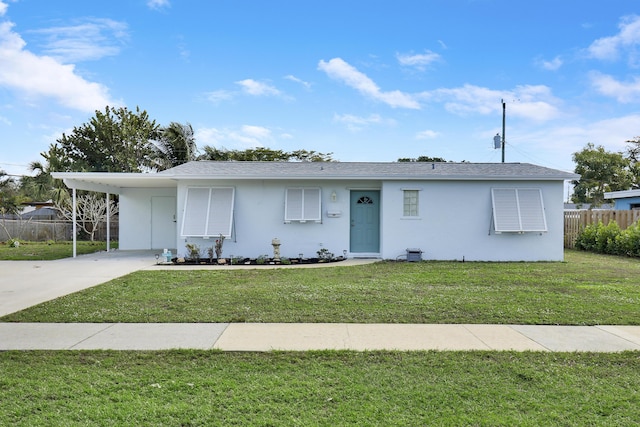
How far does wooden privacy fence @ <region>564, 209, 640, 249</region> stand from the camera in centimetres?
1625

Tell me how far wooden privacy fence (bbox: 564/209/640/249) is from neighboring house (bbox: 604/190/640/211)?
416cm

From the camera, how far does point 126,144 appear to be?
25.6 meters

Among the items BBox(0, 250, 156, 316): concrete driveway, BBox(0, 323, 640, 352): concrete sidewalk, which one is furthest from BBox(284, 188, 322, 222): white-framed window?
BBox(0, 323, 640, 352): concrete sidewalk

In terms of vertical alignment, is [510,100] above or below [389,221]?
above

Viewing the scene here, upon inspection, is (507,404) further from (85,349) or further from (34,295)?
(34,295)

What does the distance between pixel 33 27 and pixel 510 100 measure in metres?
23.4

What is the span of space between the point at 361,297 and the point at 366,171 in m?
6.85

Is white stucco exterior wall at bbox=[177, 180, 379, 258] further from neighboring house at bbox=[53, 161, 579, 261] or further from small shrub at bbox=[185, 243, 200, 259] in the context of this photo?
small shrub at bbox=[185, 243, 200, 259]

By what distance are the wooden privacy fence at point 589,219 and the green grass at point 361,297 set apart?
23.0 ft

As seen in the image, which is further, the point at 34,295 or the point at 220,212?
the point at 220,212

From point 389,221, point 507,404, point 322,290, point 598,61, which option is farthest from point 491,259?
point 507,404

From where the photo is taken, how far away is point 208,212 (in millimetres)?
12789

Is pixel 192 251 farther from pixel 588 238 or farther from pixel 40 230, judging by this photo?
pixel 588 238

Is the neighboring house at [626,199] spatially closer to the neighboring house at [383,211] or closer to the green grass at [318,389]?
the neighboring house at [383,211]
